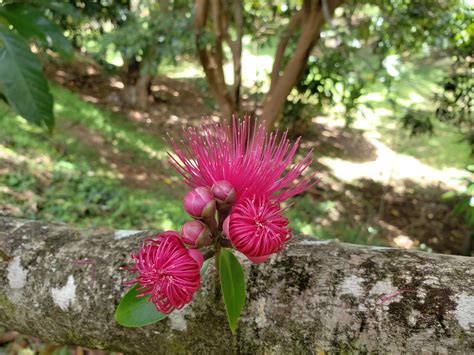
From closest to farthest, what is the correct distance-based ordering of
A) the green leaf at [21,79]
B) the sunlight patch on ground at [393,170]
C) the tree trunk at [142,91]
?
the green leaf at [21,79] → the sunlight patch on ground at [393,170] → the tree trunk at [142,91]

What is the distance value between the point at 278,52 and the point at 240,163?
12.3ft

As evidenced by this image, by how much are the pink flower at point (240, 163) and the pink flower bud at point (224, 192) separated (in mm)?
21

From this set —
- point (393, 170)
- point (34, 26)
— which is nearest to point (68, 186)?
point (34, 26)

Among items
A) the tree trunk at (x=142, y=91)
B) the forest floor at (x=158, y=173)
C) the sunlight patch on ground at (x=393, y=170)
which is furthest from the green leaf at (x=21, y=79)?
the tree trunk at (x=142, y=91)

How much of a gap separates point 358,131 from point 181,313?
844 centimetres

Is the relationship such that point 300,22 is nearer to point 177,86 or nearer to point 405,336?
point 405,336

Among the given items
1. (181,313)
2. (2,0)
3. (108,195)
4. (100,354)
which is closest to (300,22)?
(108,195)

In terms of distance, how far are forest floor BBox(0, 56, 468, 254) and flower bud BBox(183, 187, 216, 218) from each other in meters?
2.44

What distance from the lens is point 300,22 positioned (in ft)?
14.5

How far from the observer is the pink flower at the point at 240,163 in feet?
3.05

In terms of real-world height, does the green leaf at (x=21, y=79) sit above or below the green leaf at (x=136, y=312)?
above

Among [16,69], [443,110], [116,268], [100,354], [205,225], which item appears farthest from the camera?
[443,110]

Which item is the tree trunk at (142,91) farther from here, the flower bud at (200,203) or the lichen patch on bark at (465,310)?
the lichen patch on bark at (465,310)

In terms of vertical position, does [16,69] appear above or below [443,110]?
above
